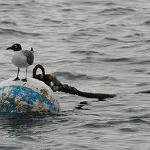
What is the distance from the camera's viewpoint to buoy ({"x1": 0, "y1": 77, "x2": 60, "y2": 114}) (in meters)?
14.6

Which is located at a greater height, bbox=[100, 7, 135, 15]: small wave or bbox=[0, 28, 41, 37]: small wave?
bbox=[100, 7, 135, 15]: small wave

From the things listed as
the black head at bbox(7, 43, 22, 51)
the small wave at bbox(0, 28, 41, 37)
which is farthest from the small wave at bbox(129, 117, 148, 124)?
the small wave at bbox(0, 28, 41, 37)

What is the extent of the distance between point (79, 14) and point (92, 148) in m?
17.9

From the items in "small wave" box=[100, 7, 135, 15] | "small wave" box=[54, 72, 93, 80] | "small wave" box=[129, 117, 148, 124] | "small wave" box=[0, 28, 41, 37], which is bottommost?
"small wave" box=[129, 117, 148, 124]

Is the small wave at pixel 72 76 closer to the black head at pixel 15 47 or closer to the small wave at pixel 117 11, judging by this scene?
the black head at pixel 15 47

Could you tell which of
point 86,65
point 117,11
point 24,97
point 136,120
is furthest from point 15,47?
point 117,11

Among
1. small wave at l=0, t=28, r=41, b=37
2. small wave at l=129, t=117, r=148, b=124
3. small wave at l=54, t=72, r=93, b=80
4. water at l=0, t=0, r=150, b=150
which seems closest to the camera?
water at l=0, t=0, r=150, b=150

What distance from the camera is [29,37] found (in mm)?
25844

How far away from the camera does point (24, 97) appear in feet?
47.9

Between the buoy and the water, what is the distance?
271 mm

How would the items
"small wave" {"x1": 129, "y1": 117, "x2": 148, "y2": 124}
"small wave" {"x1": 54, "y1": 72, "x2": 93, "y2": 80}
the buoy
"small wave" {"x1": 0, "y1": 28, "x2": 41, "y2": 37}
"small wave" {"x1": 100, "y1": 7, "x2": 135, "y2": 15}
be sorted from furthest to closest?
"small wave" {"x1": 100, "y1": 7, "x2": 135, "y2": 15} < "small wave" {"x1": 0, "y1": 28, "x2": 41, "y2": 37} < "small wave" {"x1": 54, "y1": 72, "x2": 93, "y2": 80} < "small wave" {"x1": 129, "y1": 117, "x2": 148, "y2": 124} < the buoy

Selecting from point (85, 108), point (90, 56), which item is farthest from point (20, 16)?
point (85, 108)

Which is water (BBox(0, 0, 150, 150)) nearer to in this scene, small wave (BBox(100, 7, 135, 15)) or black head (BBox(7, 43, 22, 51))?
small wave (BBox(100, 7, 135, 15))

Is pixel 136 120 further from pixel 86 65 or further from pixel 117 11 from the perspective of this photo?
pixel 117 11
